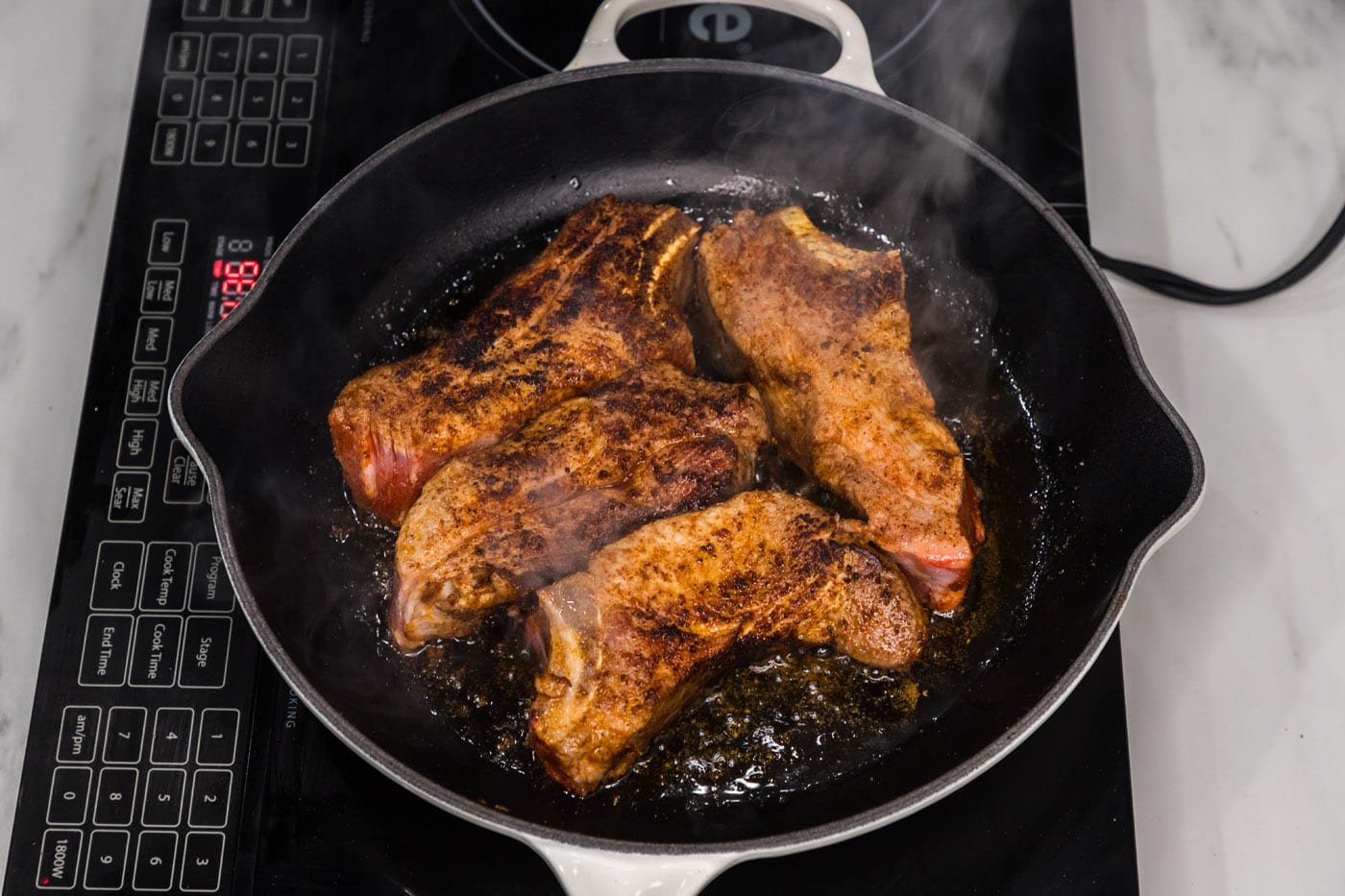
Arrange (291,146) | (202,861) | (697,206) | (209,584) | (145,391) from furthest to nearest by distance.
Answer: (697,206) < (291,146) < (145,391) < (209,584) < (202,861)

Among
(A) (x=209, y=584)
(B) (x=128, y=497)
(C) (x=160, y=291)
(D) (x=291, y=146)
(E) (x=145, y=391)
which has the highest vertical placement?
(D) (x=291, y=146)

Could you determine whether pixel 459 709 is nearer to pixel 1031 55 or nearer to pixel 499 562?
pixel 499 562

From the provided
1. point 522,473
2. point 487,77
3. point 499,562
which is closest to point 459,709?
point 499,562

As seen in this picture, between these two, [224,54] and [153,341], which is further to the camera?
[224,54]

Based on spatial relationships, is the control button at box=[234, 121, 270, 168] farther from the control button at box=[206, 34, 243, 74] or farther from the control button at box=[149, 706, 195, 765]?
the control button at box=[149, 706, 195, 765]

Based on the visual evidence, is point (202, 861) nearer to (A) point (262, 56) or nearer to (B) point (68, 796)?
(B) point (68, 796)

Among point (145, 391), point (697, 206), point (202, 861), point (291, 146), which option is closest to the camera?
point (202, 861)

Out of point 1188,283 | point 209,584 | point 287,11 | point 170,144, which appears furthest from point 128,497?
point 1188,283
